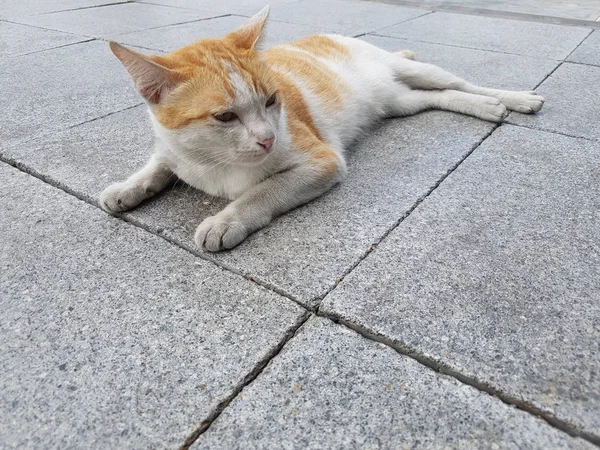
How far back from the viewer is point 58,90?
3891 mm

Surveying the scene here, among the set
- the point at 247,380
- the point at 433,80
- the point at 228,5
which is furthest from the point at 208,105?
the point at 228,5

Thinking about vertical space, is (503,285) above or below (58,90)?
above

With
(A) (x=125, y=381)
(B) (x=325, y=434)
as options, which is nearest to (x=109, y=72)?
(A) (x=125, y=381)

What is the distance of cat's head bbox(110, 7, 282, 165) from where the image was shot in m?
1.98

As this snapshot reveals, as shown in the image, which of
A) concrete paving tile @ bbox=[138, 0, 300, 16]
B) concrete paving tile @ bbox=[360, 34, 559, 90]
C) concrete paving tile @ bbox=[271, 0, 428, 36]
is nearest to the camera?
concrete paving tile @ bbox=[360, 34, 559, 90]

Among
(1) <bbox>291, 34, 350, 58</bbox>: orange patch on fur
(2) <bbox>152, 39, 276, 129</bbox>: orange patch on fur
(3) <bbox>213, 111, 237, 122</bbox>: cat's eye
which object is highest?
(2) <bbox>152, 39, 276, 129</bbox>: orange patch on fur

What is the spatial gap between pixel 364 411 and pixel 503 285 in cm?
77

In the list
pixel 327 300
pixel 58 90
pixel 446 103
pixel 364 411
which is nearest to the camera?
pixel 364 411

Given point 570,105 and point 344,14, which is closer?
A: point 570,105

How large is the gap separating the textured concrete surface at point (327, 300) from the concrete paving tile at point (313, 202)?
1 centimetres

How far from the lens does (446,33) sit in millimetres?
5617

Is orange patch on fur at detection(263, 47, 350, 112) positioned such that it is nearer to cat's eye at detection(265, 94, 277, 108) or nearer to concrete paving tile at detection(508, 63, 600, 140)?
cat's eye at detection(265, 94, 277, 108)

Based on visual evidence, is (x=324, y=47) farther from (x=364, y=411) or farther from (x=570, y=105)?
(x=364, y=411)

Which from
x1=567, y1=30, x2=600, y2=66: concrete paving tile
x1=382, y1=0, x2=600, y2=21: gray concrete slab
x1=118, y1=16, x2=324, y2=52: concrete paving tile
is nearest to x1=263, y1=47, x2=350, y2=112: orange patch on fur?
x1=118, y1=16, x2=324, y2=52: concrete paving tile
